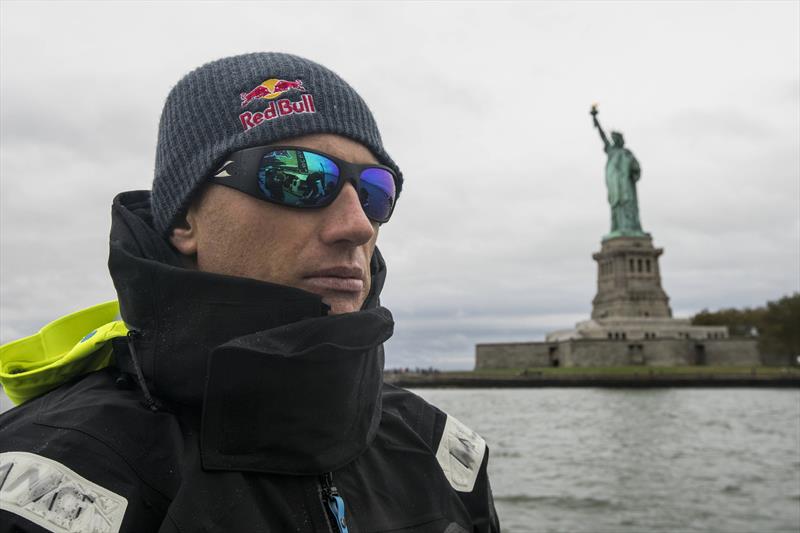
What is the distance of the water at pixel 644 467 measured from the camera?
12.8 meters

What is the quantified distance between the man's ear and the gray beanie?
27 millimetres

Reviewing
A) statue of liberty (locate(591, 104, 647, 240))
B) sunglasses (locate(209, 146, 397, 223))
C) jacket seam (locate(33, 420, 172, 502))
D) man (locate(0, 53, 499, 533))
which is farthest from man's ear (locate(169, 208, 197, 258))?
statue of liberty (locate(591, 104, 647, 240))

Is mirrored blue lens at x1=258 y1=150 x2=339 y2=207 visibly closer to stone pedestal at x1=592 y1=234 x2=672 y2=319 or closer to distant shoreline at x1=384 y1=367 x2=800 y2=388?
distant shoreline at x1=384 y1=367 x2=800 y2=388

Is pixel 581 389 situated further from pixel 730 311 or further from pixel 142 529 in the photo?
pixel 142 529

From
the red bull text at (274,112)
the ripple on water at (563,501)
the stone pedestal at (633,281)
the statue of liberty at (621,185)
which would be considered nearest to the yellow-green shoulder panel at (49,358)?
the red bull text at (274,112)

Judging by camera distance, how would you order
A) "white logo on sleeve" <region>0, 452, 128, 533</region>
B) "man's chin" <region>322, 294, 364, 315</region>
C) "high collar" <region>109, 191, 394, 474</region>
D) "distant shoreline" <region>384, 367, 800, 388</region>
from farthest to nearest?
"distant shoreline" <region>384, 367, 800, 388</region> < "man's chin" <region>322, 294, 364, 315</region> < "high collar" <region>109, 191, 394, 474</region> < "white logo on sleeve" <region>0, 452, 128, 533</region>

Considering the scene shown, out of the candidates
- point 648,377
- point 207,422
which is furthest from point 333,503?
point 648,377

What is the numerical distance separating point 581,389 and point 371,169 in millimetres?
57678

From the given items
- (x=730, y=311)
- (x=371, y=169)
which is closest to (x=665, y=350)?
(x=730, y=311)

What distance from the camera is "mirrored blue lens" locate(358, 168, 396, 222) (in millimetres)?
1878

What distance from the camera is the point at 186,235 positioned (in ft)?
5.96

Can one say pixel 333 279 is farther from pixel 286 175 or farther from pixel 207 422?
pixel 207 422

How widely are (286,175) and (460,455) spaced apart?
2.97 feet

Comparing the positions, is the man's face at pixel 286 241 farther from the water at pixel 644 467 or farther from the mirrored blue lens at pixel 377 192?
the water at pixel 644 467
